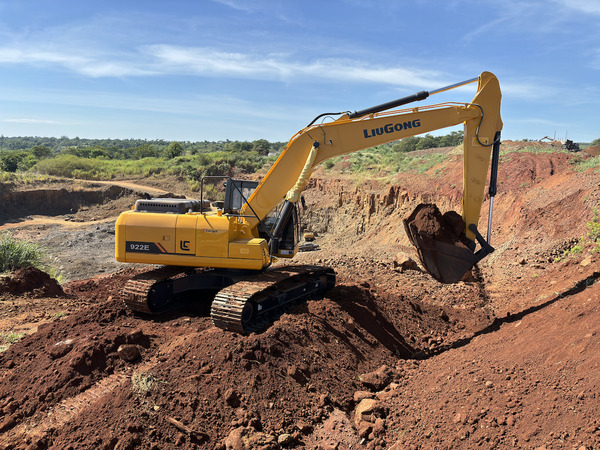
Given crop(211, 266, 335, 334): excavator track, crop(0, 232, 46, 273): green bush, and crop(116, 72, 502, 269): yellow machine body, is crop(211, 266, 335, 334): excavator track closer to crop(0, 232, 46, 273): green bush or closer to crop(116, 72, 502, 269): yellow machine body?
crop(116, 72, 502, 269): yellow machine body

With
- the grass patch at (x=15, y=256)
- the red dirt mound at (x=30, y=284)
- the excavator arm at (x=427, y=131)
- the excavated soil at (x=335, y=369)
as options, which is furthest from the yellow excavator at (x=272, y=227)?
the grass patch at (x=15, y=256)

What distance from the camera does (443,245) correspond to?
8.70m

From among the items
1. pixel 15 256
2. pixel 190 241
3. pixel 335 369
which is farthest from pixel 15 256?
pixel 335 369

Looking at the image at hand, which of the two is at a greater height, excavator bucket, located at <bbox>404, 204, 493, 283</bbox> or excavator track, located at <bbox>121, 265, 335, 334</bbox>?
excavator bucket, located at <bbox>404, 204, 493, 283</bbox>

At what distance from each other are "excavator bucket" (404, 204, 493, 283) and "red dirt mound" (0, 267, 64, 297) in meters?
9.28

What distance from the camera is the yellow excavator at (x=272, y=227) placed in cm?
863

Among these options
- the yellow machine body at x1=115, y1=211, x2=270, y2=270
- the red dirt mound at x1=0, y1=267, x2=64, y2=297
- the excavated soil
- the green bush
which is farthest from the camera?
the green bush

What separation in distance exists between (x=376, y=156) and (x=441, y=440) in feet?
79.3

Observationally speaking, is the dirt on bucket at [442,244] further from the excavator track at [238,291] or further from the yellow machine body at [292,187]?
the excavator track at [238,291]

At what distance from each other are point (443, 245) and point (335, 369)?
3.15 metres

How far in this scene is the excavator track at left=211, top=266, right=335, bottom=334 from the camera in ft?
26.1

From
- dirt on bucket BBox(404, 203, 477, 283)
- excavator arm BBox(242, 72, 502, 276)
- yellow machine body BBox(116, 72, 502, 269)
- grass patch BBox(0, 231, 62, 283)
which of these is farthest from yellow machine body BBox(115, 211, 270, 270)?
grass patch BBox(0, 231, 62, 283)

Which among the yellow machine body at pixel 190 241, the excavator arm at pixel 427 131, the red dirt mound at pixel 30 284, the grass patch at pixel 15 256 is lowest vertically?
the red dirt mound at pixel 30 284

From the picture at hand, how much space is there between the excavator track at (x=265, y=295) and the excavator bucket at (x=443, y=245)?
2.44 meters
